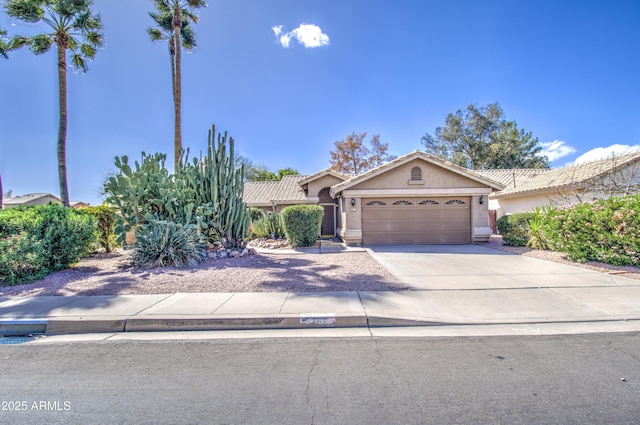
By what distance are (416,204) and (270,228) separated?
24.5 feet

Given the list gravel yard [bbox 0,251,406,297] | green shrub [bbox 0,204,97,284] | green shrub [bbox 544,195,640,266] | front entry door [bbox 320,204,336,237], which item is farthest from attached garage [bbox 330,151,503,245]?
green shrub [bbox 0,204,97,284]

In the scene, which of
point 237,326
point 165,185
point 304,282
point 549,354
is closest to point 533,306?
point 549,354

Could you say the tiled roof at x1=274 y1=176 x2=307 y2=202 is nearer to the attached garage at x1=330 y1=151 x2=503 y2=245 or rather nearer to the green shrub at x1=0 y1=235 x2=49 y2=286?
the attached garage at x1=330 y1=151 x2=503 y2=245

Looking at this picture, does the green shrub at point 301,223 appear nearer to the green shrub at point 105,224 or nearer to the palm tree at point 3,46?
the green shrub at point 105,224

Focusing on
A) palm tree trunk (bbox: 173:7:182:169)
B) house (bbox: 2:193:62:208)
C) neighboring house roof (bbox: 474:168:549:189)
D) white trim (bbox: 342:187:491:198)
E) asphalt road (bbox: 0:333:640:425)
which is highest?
palm tree trunk (bbox: 173:7:182:169)

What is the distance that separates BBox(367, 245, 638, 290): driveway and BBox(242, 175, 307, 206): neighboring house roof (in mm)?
11257

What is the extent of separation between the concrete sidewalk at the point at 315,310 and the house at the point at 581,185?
6611 millimetres

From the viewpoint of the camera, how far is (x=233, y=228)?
10.6m

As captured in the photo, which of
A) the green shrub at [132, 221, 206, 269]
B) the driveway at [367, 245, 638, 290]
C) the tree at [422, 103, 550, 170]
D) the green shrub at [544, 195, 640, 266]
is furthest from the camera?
the tree at [422, 103, 550, 170]

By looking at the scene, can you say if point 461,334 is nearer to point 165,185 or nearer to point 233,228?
point 233,228

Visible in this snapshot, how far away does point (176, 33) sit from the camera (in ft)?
48.8

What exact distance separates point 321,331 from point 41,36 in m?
17.9

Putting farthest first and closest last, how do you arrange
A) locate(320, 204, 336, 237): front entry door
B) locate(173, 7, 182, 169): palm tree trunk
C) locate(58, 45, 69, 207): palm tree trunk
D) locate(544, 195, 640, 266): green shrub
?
locate(320, 204, 336, 237): front entry door, locate(173, 7, 182, 169): palm tree trunk, locate(58, 45, 69, 207): palm tree trunk, locate(544, 195, 640, 266): green shrub

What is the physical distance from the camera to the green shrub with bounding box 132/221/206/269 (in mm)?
8406
